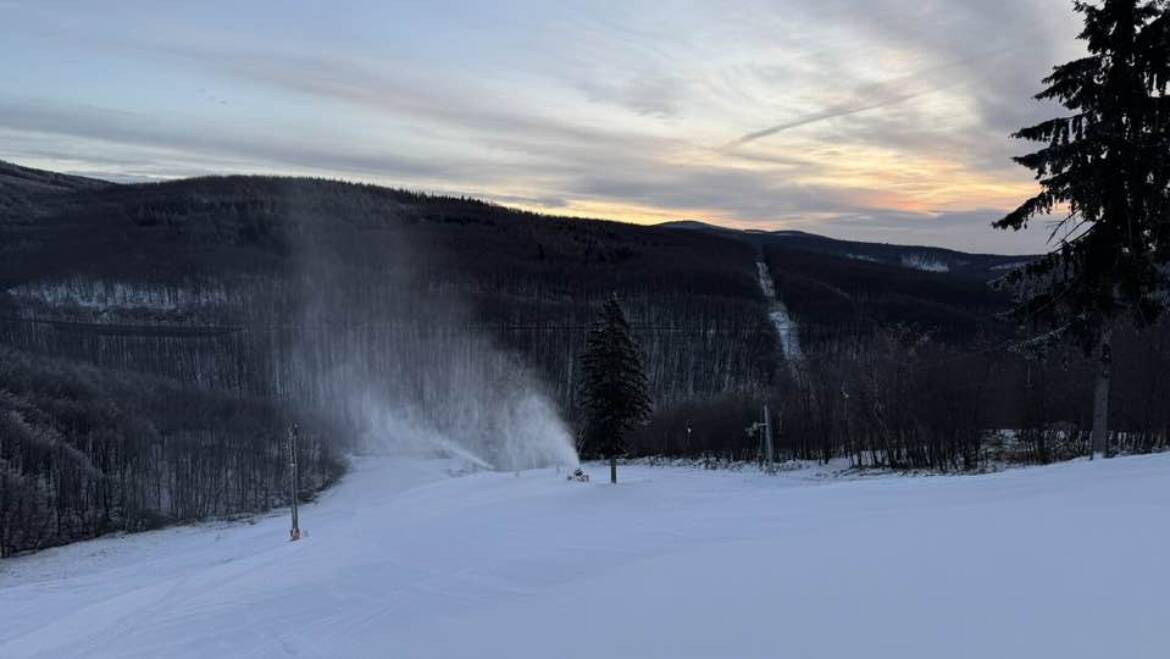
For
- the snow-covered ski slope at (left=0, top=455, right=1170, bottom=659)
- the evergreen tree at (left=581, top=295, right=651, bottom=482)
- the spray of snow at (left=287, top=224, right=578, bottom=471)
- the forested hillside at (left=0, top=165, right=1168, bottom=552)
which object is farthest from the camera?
the spray of snow at (left=287, top=224, right=578, bottom=471)

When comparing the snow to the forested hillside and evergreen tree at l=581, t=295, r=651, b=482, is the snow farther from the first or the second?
evergreen tree at l=581, t=295, r=651, b=482

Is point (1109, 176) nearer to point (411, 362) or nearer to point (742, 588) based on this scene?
point (742, 588)

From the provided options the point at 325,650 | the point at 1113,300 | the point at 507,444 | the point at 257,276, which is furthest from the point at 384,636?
the point at 257,276

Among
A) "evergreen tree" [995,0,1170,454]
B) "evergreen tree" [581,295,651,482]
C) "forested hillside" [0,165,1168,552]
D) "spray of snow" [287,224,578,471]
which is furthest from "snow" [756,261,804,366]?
"evergreen tree" [995,0,1170,454]

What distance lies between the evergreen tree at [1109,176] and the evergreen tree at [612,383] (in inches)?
943

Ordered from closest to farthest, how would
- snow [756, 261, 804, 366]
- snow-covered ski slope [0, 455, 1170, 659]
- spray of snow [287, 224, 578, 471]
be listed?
snow-covered ski slope [0, 455, 1170, 659]
spray of snow [287, 224, 578, 471]
snow [756, 261, 804, 366]

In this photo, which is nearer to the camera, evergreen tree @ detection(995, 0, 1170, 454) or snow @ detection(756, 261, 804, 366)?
evergreen tree @ detection(995, 0, 1170, 454)

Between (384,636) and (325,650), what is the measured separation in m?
0.70

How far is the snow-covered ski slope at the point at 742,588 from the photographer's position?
6.23m

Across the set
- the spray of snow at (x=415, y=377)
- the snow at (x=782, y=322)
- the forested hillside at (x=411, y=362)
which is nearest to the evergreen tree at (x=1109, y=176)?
the forested hillside at (x=411, y=362)

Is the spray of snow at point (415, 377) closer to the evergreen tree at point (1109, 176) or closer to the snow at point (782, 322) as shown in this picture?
the snow at point (782, 322)

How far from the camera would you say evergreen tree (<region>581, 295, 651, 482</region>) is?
134 feet

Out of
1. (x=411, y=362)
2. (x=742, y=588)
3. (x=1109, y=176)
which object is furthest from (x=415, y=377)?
(x=742, y=588)

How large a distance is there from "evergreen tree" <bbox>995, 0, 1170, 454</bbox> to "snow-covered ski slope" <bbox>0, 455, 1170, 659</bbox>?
4.37m
